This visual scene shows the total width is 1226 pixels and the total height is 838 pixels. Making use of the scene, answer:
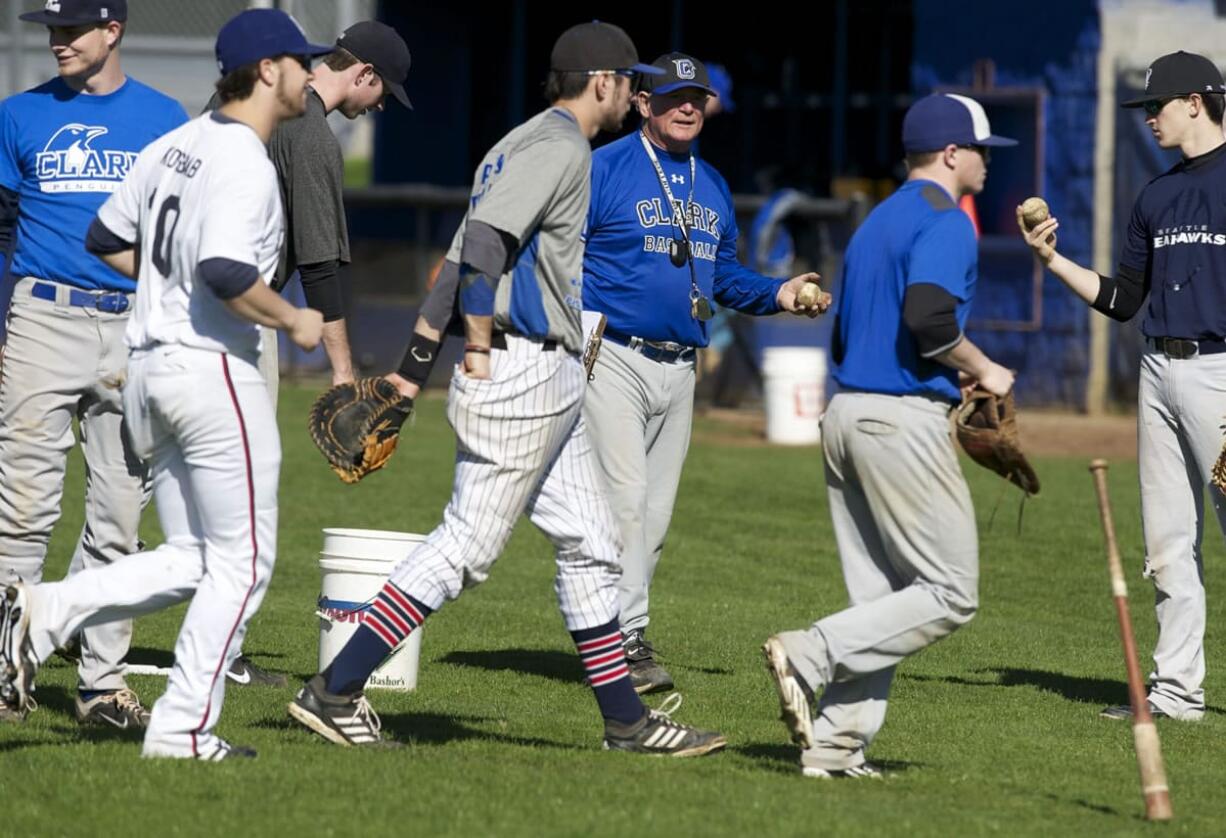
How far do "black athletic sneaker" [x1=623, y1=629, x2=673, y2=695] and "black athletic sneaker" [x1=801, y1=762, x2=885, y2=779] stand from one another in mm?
1683

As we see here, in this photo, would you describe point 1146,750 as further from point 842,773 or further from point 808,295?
point 808,295

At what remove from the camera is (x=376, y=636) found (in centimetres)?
603

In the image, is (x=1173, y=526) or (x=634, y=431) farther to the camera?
(x=634, y=431)

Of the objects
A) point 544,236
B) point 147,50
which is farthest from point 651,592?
point 147,50

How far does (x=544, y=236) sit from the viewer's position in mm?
6043

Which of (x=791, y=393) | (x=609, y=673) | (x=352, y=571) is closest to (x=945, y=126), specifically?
(x=609, y=673)

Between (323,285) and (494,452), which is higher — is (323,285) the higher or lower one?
the higher one

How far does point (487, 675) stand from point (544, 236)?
2498 millimetres

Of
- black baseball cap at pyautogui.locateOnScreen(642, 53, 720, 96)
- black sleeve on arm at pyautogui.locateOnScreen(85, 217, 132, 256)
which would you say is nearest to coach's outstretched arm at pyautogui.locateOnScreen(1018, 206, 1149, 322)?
black baseball cap at pyautogui.locateOnScreen(642, 53, 720, 96)

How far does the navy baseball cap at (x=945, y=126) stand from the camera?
5883 mm

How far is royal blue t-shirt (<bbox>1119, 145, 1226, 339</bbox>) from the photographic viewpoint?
7.31 meters

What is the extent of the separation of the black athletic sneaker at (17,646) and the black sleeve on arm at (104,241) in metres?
1.02

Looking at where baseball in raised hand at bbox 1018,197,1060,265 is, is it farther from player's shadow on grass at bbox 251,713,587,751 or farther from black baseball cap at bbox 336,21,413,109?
player's shadow on grass at bbox 251,713,587,751

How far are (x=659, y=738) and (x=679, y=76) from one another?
2.85 meters
